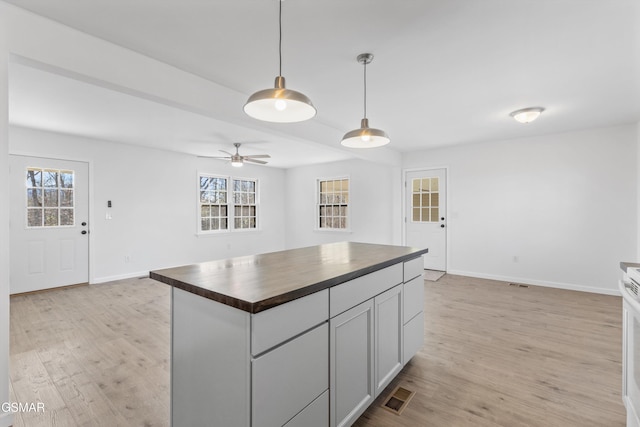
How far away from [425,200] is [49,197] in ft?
21.4

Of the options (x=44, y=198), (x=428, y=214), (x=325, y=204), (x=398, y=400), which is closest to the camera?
(x=398, y=400)

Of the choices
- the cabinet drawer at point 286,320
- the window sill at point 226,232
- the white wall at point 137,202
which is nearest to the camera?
the cabinet drawer at point 286,320

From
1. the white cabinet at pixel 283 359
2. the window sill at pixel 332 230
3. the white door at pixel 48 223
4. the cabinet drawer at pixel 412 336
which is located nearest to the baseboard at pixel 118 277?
the white door at pixel 48 223

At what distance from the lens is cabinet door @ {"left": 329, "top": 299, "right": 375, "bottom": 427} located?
154 cm

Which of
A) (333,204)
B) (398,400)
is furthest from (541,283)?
(333,204)

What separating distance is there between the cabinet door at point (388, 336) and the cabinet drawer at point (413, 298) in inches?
4.8

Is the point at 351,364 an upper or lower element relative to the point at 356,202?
lower

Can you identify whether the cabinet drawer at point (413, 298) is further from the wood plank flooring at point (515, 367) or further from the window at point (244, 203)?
the window at point (244, 203)

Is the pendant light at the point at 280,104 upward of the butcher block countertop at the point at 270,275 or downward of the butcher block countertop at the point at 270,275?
upward

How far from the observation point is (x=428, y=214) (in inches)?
237

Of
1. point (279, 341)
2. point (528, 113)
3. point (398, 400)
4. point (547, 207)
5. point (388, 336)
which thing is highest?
point (528, 113)

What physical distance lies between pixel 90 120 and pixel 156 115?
3.29ft

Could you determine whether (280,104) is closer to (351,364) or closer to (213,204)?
(351,364)

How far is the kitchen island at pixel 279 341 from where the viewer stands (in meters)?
1.20
